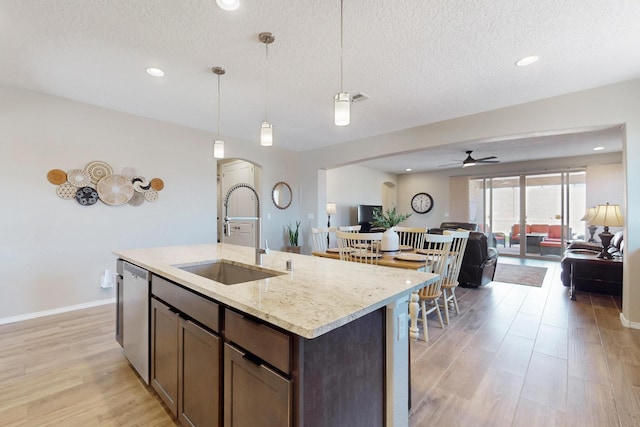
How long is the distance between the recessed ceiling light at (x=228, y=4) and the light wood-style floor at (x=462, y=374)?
259cm

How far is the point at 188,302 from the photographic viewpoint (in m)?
1.51

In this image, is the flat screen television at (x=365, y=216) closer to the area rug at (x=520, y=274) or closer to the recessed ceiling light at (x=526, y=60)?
the area rug at (x=520, y=274)

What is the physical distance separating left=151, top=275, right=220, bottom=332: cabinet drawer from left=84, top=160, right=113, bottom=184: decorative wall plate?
8.70 feet

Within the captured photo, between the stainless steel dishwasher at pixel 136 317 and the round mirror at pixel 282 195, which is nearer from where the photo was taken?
the stainless steel dishwasher at pixel 136 317

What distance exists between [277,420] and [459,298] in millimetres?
3750

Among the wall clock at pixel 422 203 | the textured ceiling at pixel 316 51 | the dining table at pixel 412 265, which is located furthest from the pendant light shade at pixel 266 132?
the wall clock at pixel 422 203

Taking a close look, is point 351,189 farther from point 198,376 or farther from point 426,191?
point 198,376

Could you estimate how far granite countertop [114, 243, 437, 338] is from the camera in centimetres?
99

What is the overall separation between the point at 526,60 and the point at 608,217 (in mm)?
2357

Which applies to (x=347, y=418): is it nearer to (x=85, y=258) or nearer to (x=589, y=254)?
(x=85, y=258)

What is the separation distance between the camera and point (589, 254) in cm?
428

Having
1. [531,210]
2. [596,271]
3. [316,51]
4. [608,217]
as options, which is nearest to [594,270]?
[596,271]

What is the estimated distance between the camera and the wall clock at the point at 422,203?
9.12 m

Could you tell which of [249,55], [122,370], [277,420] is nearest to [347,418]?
[277,420]
